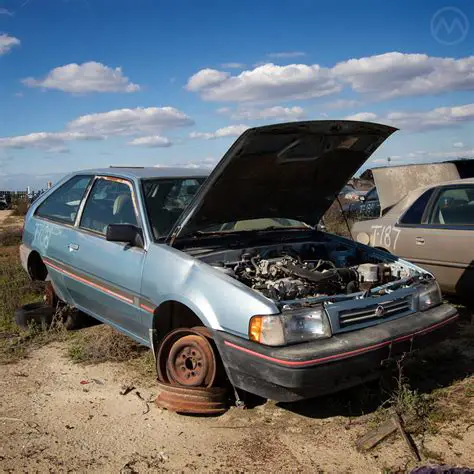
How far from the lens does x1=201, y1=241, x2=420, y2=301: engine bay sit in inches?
149

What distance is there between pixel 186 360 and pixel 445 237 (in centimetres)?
340

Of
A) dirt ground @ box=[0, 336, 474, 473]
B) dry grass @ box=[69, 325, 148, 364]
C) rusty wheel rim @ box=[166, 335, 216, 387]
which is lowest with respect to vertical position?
dirt ground @ box=[0, 336, 474, 473]

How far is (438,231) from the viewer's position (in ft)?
18.9

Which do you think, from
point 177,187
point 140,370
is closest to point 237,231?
point 177,187

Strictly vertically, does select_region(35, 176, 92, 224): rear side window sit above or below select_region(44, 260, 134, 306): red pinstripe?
above

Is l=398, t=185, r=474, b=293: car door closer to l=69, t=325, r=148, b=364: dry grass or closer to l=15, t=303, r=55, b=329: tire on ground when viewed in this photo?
l=69, t=325, r=148, b=364: dry grass

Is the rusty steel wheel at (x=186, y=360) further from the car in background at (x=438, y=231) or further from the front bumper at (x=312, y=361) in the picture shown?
the car in background at (x=438, y=231)

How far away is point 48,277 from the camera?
5598 millimetres

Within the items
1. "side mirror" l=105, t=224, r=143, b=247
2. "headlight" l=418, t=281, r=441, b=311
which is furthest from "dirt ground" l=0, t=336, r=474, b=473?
"side mirror" l=105, t=224, r=143, b=247

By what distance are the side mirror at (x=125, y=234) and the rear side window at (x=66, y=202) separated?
1.19 m

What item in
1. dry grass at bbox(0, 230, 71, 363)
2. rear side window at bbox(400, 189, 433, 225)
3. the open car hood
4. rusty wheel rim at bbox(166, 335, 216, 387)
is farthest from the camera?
rear side window at bbox(400, 189, 433, 225)

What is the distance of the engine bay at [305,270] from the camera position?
3773mm

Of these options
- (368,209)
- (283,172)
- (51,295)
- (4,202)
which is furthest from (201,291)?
(4,202)

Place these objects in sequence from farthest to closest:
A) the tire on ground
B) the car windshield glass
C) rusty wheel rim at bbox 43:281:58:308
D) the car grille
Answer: rusty wheel rim at bbox 43:281:58:308
the tire on ground
the car windshield glass
the car grille
